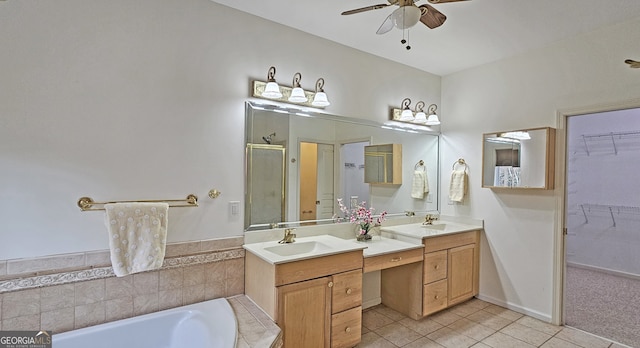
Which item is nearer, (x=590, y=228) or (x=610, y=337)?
(x=610, y=337)

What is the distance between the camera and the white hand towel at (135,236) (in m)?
1.83

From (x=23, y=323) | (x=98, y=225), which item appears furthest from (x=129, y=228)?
(x=23, y=323)

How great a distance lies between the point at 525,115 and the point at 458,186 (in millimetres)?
1009

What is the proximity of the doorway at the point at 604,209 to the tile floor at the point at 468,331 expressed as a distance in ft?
3.68

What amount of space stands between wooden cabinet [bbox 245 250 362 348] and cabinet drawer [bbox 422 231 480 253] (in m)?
0.91

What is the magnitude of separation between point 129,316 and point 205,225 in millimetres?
722

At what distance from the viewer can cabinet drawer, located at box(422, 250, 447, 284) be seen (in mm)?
2975

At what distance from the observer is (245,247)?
7.86 ft

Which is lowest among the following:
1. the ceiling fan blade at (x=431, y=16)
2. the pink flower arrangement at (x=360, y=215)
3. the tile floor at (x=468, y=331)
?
the tile floor at (x=468, y=331)

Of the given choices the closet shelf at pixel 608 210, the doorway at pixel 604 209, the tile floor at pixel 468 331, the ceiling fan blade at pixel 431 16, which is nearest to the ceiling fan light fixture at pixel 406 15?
the ceiling fan blade at pixel 431 16

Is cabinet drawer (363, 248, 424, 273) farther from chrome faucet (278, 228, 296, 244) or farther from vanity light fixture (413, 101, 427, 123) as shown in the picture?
vanity light fixture (413, 101, 427, 123)

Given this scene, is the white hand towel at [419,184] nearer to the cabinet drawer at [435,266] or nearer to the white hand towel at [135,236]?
the cabinet drawer at [435,266]

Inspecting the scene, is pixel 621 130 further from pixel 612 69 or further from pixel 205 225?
pixel 205 225

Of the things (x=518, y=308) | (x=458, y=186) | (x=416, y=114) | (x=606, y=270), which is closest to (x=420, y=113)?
(x=416, y=114)
